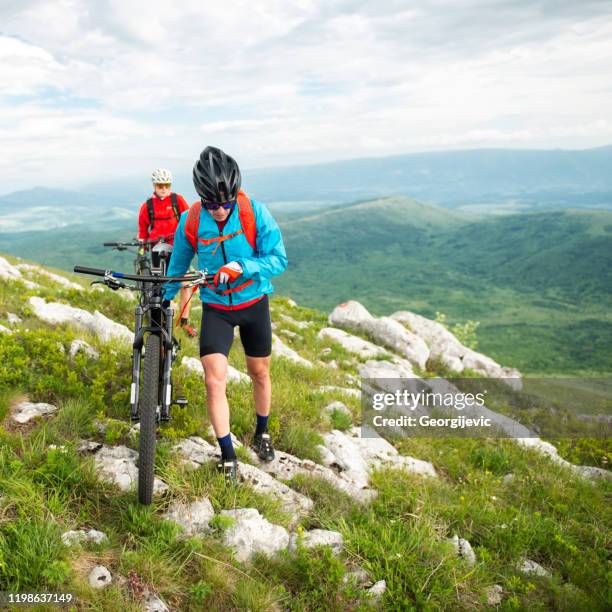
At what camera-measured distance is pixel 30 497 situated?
4.14 meters

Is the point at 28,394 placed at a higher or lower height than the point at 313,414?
higher

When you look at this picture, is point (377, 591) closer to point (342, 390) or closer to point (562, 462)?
Answer: point (342, 390)

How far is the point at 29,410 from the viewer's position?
5738mm

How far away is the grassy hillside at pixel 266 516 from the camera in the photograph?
3.87 m

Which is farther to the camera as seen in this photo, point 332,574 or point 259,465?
point 259,465

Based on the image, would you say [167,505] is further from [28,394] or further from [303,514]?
[28,394]

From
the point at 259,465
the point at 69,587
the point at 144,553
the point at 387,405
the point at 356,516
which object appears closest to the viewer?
the point at 69,587

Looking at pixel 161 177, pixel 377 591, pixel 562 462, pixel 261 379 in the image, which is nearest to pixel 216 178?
pixel 261 379

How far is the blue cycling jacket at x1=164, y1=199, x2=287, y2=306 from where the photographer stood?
5027 millimetres

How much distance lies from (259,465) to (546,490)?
4.26m

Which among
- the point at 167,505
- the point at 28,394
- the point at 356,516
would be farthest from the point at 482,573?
the point at 28,394

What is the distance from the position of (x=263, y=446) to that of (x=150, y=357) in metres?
2.10

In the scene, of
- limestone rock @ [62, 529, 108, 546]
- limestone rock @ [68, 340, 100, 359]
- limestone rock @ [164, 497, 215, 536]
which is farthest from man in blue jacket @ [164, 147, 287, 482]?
limestone rock @ [68, 340, 100, 359]

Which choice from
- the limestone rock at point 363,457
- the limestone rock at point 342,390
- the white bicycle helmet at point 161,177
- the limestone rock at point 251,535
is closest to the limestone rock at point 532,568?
the limestone rock at point 363,457
